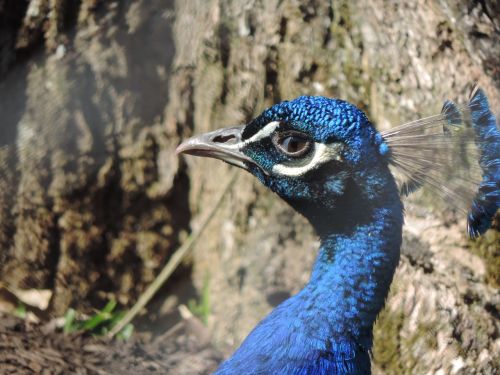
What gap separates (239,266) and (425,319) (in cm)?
80

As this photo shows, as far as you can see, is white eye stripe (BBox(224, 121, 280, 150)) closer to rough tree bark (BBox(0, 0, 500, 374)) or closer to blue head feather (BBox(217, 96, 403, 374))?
blue head feather (BBox(217, 96, 403, 374))

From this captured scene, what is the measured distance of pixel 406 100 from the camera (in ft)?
6.82

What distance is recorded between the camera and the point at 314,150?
4.83ft

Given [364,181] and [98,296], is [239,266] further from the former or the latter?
[364,181]

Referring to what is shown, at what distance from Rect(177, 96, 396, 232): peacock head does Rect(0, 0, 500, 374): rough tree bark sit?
0.58 metres

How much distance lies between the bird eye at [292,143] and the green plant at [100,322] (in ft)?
3.77

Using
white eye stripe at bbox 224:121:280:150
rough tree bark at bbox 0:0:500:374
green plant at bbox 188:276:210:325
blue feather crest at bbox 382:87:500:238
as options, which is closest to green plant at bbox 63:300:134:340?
Result: rough tree bark at bbox 0:0:500:374

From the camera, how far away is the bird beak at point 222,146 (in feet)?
5.03

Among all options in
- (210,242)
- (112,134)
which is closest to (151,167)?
(112,134)

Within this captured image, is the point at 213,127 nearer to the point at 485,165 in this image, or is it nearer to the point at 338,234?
the point at 338,234

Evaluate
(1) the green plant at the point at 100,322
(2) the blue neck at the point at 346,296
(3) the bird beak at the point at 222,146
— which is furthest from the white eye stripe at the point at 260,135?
(1) the green plant at the point at 100,322

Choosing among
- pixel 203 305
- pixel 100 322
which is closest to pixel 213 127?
pixel 203 305

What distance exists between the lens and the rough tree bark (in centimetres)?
194

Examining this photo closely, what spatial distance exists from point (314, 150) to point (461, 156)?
0.31 m
